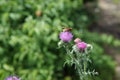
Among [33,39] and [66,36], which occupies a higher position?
[33,39]

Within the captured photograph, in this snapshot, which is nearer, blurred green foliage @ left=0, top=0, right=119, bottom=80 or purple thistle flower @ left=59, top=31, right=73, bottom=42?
purple thistle flower @ left=59, top=31, right=73, bottom=42

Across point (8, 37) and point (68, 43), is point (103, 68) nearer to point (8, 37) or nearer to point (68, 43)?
point (8, 37)

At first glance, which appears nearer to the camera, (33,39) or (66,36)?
(66,36)

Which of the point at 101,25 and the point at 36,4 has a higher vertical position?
the point at 101,25

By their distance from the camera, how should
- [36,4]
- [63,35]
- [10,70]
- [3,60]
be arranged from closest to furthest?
[63,35] → [10,70] → [3,60] → [36,4]

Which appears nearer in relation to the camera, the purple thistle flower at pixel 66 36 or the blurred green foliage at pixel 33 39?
the purple thistle flower at pixel 66 36

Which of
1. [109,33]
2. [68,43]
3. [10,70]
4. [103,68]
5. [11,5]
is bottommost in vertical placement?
[68,43]

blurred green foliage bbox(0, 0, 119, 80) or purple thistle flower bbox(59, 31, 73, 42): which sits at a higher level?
blurred green foliage bbox(0, 0, 119, 80)

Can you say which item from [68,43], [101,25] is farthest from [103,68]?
[68,43]
